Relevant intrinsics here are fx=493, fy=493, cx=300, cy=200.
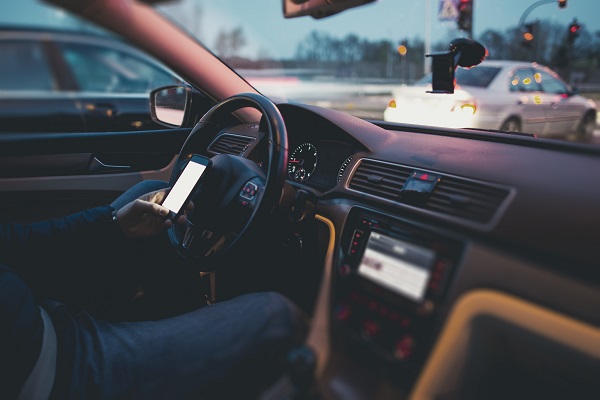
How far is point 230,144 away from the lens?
8.35 feet

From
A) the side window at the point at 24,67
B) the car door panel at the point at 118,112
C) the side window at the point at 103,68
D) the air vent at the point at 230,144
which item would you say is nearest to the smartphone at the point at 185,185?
the air vent at the point at 230,144

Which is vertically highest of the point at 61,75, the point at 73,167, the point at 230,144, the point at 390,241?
the point at 61,75

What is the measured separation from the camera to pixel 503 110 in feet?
19.7

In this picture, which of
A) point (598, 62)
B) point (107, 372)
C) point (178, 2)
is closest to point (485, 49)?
point (178, 2)

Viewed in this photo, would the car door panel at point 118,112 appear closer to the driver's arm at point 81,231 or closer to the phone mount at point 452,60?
the driver's arm at point 81,231

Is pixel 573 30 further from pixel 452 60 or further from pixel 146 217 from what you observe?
pixel 146 217

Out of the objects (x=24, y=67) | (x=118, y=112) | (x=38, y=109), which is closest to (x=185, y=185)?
(x=118, y=112)

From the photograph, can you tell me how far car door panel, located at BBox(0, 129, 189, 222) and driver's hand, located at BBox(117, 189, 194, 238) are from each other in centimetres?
102

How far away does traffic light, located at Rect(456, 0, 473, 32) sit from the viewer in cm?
250

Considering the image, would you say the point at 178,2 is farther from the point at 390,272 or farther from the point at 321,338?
the point at 321,338

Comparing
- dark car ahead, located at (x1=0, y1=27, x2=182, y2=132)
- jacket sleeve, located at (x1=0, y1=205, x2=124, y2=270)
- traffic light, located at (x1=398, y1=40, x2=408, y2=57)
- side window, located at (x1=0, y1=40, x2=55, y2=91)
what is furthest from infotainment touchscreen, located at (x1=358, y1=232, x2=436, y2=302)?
side window, located at (x1=0, y1=40, x2=55, y2=91)

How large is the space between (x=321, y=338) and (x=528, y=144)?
1.09 m

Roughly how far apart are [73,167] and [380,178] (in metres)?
1.92

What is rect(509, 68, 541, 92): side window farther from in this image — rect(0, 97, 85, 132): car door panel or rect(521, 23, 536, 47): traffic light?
rect(0, 97, 85, 132): car door panel
